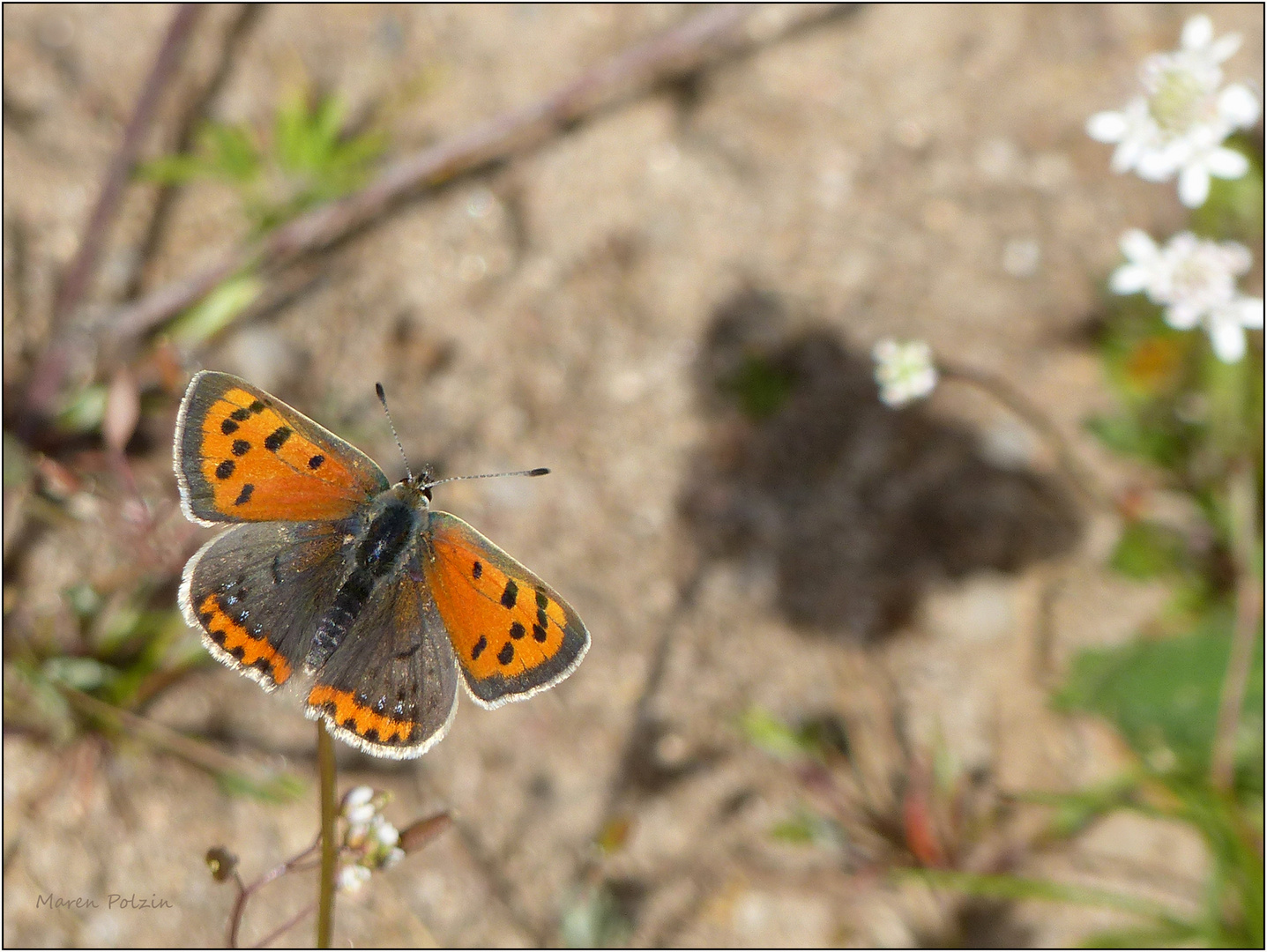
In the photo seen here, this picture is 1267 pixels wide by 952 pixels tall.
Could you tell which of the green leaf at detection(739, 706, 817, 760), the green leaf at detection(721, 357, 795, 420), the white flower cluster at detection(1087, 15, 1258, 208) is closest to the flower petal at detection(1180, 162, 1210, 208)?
the white flower cluster at detection(1087, 15, 1258, 208)

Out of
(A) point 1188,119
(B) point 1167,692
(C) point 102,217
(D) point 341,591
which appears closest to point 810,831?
(B) point 1167,692

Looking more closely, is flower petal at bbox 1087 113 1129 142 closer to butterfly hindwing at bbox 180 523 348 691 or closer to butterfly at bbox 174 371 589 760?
butterfly at bbox 174 371 589 760

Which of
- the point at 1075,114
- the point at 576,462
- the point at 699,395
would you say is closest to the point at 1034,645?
the point at 699,395

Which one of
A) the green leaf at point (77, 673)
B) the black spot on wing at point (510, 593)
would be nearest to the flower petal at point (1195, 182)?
the black spot on wing at point (510, 593)

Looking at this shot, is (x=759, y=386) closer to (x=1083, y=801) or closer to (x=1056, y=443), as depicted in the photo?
(x=1056, y=443)

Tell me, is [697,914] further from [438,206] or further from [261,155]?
[261,155]
